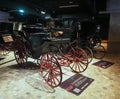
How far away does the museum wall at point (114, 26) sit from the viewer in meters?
7.47

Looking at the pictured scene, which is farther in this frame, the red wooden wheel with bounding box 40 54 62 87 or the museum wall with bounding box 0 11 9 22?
the museum wall with bounding box 0 11 9 22

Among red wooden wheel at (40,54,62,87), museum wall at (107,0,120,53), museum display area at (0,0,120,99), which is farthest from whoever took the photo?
museum wall at (107,0,120,53)

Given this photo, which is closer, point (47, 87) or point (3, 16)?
point (47, 87)

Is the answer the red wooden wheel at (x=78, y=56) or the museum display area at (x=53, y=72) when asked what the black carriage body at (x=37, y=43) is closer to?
the museum display area at (x=53, y=72)

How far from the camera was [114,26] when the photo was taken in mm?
7664

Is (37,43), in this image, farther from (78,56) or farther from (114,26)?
(114,26)

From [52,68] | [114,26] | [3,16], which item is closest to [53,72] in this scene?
[52,68]

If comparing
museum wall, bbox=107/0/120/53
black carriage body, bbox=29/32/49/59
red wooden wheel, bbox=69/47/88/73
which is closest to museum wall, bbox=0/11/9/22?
museum wall, bbox=107/0/120/53

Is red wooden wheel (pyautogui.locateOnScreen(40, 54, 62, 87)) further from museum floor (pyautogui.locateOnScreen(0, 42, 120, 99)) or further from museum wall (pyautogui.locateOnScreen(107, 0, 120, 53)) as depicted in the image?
museum wall (pyautogui.locateOnScreen(107, 0, 120, 53))

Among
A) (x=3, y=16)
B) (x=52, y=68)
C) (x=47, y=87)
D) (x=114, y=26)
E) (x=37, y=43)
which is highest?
(x=3, y=16)

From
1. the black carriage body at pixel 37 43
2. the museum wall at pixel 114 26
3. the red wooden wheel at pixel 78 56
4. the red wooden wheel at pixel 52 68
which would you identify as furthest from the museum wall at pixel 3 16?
the red wooden wheel at pixel 52 68

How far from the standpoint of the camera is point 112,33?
7770 millimetres

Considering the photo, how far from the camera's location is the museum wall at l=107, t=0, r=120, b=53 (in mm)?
7471

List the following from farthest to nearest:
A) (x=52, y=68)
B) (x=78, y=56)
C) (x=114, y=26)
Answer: (x=114, y=26) < (x=78, y=56) < (x=52, y=68)
